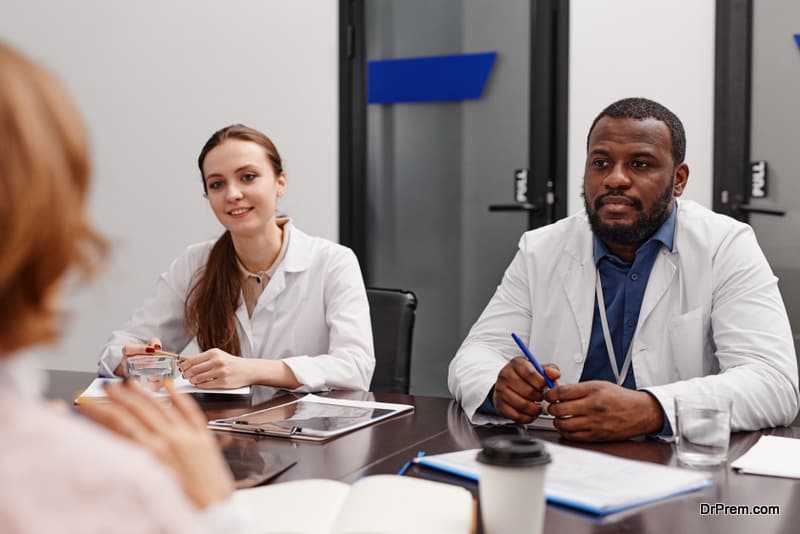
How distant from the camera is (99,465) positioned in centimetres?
58

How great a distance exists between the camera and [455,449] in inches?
62.3

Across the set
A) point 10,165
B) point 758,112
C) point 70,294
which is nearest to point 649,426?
point 70,294

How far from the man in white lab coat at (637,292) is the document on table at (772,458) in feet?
0.93

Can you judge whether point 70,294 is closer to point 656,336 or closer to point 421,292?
point 656,336

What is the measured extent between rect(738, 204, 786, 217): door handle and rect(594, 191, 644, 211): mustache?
178 cm

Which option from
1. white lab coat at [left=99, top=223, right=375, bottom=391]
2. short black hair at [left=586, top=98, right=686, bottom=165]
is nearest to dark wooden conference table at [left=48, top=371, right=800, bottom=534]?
white lab coat at [left=99, top=223, right=375, bottom=391]

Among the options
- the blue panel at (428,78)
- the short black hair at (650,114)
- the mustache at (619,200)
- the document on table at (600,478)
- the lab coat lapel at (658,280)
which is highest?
the blue panel at (428,78)

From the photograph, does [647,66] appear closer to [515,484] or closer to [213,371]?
[213,371]

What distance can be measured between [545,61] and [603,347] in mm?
2273

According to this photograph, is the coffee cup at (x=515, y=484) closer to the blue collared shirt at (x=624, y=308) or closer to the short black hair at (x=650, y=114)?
the blue collared shirt at (x=624, y=308)

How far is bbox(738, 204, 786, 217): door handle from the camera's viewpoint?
3.80 meters

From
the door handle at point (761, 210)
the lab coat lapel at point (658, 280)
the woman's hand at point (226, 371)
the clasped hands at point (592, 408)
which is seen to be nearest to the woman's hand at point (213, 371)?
the woman's hand at point (226, 371)

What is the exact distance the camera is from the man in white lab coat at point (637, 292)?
206cm

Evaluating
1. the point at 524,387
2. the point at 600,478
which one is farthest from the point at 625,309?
the point at 600,478
